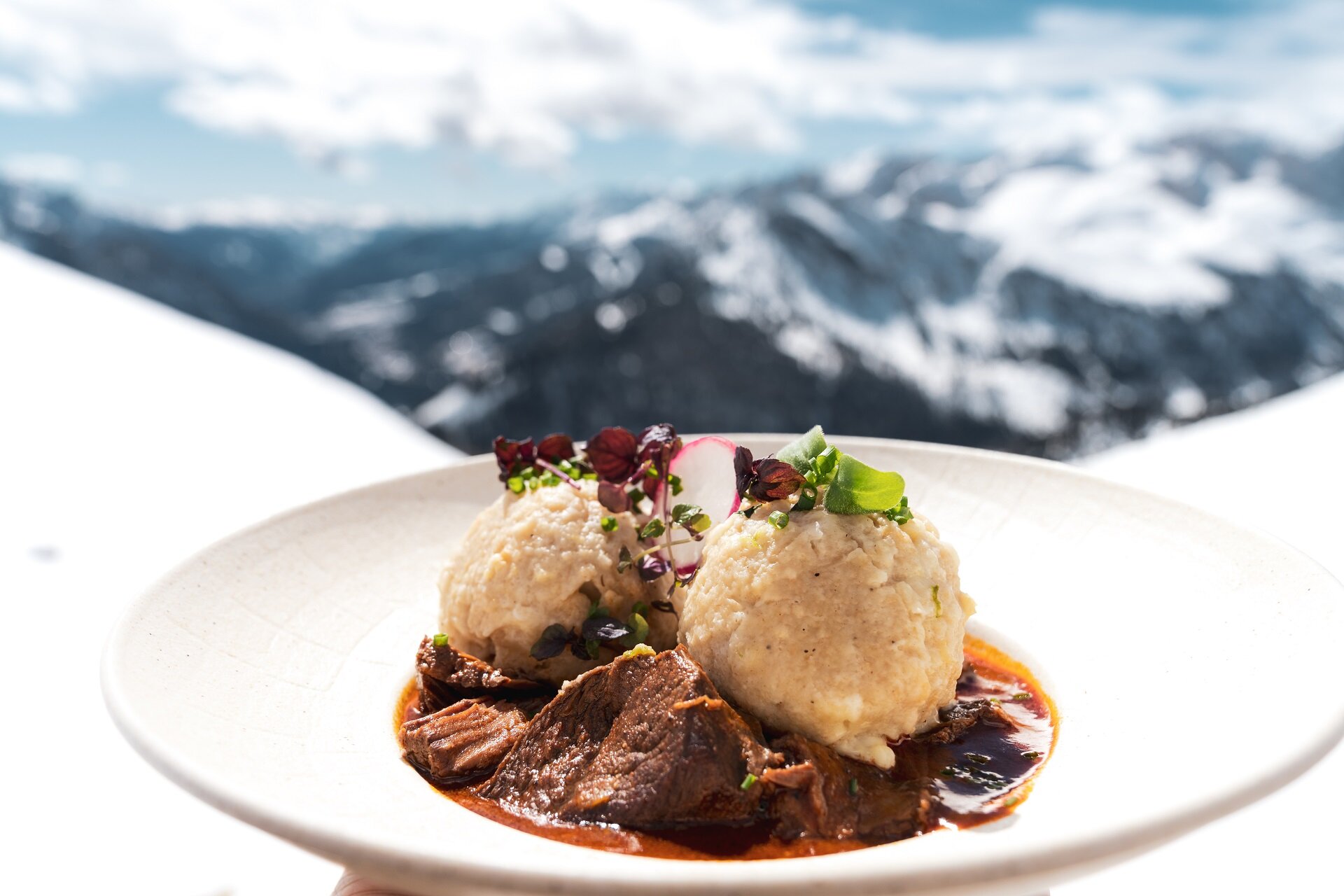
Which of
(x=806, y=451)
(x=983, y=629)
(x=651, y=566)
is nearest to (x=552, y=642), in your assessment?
(x=651, y=566)

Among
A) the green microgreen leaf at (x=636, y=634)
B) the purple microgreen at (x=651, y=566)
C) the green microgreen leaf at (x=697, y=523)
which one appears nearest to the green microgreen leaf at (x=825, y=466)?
the green microgreen leaf at (x=697, y=523)

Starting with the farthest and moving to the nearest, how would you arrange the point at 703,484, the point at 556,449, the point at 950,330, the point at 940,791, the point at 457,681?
the point at 950,330, the point at 556,449, the point at 703,484, the point at 457,681, the point at 940,791

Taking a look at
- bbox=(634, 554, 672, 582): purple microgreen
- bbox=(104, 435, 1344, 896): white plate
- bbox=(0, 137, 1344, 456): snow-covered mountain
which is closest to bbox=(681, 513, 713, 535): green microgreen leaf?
bbox=(634, 554, 672, 582): purple microgreen

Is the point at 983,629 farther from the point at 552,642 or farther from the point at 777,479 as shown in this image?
the point at 552,642

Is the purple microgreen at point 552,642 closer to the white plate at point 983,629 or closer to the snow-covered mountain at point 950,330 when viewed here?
the white plate at point 983,629

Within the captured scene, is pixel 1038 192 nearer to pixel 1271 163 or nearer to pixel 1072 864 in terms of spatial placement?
pixel 1271 163

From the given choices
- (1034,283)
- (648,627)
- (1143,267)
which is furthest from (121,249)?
(648,627)
